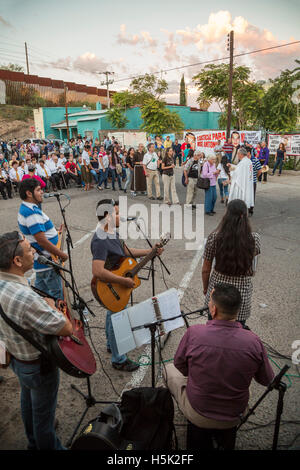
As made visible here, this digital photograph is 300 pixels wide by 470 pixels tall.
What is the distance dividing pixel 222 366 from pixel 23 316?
1.33 metres

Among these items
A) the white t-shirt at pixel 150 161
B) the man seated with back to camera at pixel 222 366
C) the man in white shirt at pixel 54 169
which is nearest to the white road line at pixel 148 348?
the man seated with back to camera at pixel 222 366

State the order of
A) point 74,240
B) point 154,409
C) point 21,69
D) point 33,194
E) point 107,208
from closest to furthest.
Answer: point 154,409 < point 107,208 < point 33,194 < point 74,240 < point 21,69

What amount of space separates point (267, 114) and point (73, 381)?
21.9 m

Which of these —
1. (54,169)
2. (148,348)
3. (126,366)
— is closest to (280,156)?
(54,169)

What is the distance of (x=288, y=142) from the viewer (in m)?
16.3

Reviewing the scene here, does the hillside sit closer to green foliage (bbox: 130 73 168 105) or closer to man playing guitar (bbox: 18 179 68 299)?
green foliage (bbox: 130 73 168 105)

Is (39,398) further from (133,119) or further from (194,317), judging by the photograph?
(133,119)

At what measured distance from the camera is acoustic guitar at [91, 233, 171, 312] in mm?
3283

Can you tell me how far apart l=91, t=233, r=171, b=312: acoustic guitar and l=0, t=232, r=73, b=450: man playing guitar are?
117cm

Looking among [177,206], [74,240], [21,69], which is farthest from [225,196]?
[21,69]

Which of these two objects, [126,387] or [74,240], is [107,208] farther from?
[74,240]
